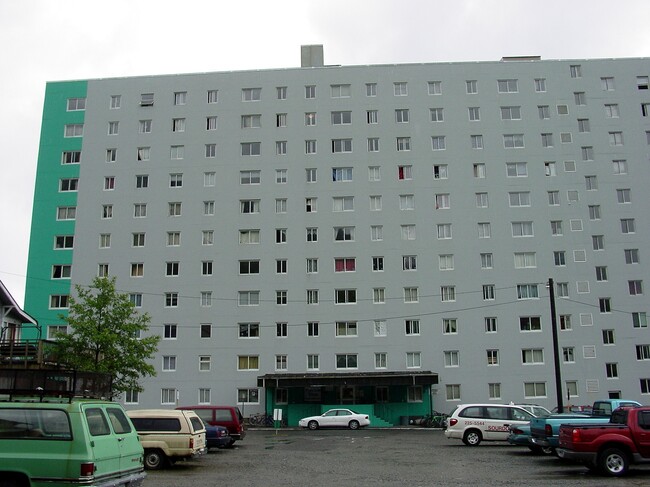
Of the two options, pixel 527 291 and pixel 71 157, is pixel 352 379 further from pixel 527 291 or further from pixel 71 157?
pixel 71 157

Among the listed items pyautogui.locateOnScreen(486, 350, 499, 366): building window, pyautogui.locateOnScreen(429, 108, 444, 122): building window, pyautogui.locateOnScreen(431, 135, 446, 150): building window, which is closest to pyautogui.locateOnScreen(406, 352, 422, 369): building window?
pyautogui.locateOnScreen(486, 350, 499, 366): building window

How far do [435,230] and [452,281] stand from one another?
15.4ft

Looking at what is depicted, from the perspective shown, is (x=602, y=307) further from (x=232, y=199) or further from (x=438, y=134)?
(x=232, y=199)

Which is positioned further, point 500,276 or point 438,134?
point 438,134

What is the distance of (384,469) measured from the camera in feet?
64.0

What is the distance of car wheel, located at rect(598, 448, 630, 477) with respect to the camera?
55.4ft

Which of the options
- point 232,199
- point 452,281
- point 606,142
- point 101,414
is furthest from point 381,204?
point 101,414

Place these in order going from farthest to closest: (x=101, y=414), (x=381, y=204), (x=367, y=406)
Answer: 1. (x=381, y=204)
2. (x=367, y=406)
3. (x=101, y=414)

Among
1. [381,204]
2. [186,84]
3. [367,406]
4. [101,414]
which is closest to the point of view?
[101,414]

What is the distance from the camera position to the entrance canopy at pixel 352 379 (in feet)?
163

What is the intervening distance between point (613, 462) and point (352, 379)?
34018 millimetres

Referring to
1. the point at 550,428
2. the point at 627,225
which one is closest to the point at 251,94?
the point at 627,225

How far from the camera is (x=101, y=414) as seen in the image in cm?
1145

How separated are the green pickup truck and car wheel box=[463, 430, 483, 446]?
61.6ft
